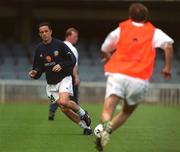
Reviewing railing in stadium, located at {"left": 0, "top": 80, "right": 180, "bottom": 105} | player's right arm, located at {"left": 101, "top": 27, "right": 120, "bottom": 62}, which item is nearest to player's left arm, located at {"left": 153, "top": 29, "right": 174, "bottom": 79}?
player's right arm, located at {"left": 101, "top": 27, "right": 120, "bottom": 62}

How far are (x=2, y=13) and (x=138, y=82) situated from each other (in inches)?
1016

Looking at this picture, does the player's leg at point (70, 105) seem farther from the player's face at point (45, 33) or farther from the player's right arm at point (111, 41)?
the player's right arm at point (111, 41)

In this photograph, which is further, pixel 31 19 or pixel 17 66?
pixel 31 19

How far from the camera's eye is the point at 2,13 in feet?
116

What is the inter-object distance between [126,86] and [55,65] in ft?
12.1

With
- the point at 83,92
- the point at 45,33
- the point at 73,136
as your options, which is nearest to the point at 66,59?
the point at 45,33

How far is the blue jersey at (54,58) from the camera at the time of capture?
45.4ft

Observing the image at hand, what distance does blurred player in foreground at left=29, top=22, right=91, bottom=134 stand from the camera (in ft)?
44.8

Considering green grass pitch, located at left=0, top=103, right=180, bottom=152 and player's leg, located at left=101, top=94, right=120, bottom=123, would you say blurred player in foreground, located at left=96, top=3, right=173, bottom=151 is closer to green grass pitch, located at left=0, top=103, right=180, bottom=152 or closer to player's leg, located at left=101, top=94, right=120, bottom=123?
player's leg, located at left=101, top=94, right=120, bottom=123

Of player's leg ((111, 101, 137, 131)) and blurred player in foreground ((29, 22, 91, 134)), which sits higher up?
player's leg ((111, 101, 137, 131))

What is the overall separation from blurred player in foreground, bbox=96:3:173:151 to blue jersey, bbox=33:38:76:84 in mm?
3532

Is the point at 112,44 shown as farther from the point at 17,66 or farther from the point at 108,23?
the point at 108,23

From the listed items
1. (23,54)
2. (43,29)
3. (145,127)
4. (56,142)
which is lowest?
(23,54)

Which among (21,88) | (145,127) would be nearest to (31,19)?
(21,88)
